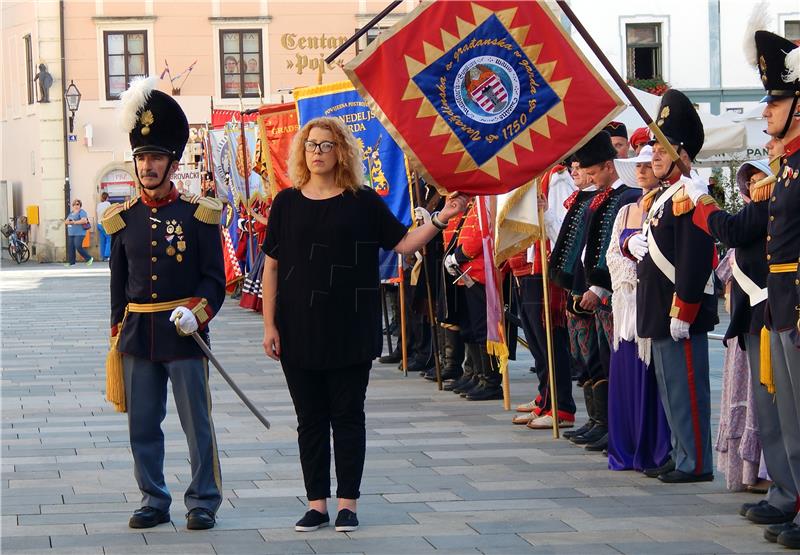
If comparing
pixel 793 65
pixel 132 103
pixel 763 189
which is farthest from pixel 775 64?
pixel 132 103

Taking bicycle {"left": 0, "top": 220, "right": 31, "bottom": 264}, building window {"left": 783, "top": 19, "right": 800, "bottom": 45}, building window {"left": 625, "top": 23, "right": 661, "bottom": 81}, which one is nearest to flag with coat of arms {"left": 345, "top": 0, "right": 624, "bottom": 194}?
building window {"left": 625, "top": 23, "right": 661, "bottom": 81}

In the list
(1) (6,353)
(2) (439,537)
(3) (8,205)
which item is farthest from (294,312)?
(3) (8,205)

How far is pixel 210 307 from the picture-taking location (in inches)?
265

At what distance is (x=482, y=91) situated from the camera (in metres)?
7.23

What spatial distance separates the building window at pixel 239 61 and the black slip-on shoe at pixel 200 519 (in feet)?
119

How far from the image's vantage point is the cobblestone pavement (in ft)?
20.6

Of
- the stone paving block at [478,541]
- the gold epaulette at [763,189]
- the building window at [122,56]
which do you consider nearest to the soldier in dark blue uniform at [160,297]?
the stone paving block at [478,541]

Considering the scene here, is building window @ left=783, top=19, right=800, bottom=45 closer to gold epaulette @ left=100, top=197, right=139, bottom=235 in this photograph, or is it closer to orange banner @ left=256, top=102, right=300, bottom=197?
orange banner @ left=256, top=102, right=300, bottom=197

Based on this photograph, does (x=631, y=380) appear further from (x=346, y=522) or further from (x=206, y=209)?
(x=206, y=209)

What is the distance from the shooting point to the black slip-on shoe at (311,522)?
6492 mm

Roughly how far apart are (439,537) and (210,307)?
1.49 meters

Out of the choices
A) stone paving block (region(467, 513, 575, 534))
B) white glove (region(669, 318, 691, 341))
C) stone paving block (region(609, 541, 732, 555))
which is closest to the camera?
stone paving block (region(609, 541, 732, 555))

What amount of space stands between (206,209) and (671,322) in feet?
7.92

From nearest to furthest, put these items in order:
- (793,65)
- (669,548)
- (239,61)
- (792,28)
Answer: (793,65) → (669,548) → (792,28) → (239,61)
